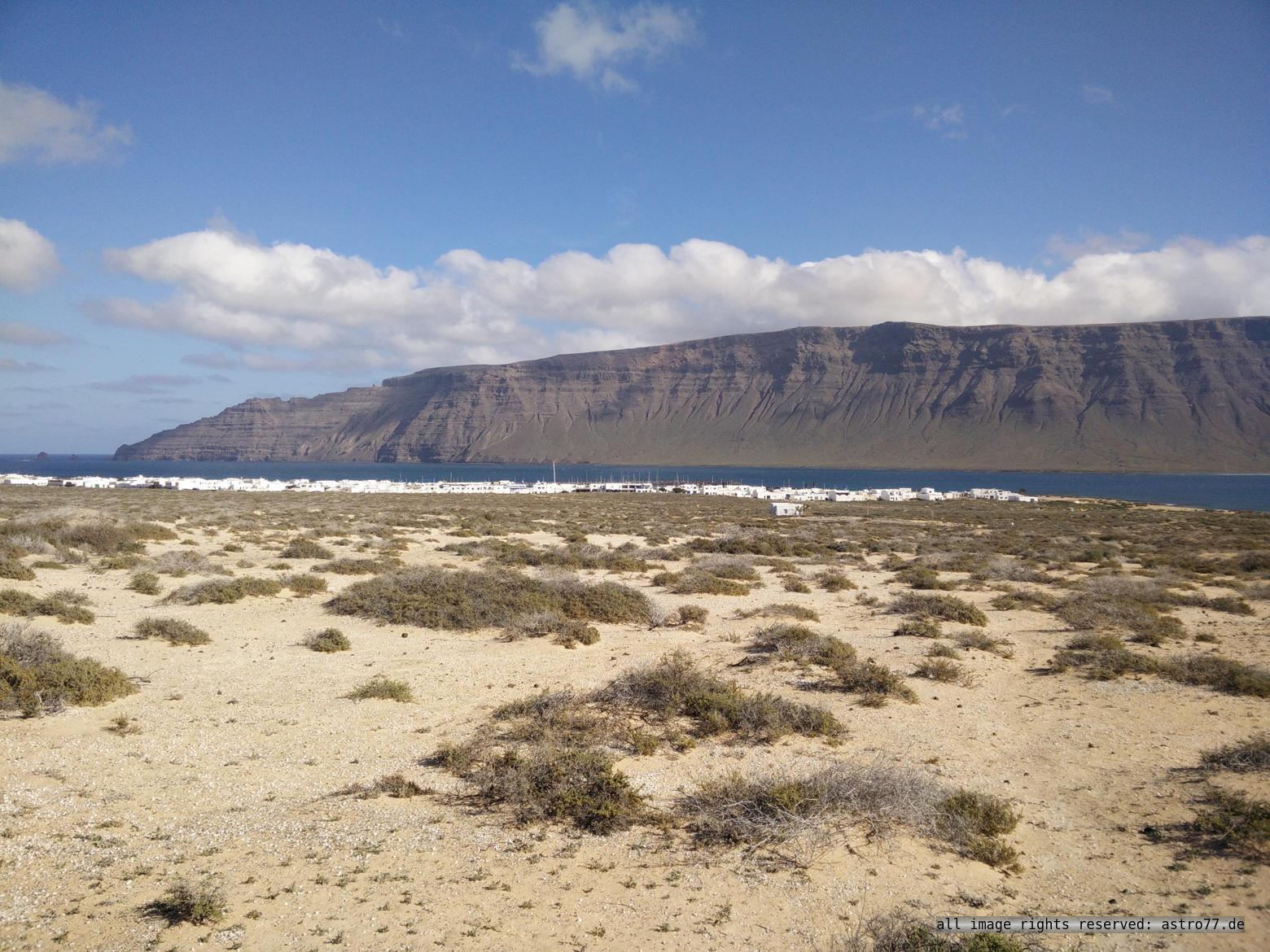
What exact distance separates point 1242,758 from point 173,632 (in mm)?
15360

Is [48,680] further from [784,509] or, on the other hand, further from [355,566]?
[784,509]

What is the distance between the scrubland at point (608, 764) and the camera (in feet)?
17.1

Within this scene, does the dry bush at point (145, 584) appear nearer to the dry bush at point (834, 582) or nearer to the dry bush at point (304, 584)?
the dry bush at point (304, 584)

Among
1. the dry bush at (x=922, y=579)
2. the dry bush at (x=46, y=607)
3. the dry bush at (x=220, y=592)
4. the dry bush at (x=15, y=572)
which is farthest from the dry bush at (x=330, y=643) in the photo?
the dry bush at (x=922, y=579)

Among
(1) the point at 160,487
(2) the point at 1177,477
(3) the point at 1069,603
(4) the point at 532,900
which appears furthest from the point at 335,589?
(2) the point at 1177,477

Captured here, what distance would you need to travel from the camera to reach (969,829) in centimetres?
619

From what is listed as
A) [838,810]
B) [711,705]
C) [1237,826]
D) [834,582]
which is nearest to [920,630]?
[834,582]

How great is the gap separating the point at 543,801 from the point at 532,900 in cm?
132

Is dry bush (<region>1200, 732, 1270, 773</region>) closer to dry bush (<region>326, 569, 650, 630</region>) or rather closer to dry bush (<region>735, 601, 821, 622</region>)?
dry bush (<region>735, 601, 821, 622</region>)

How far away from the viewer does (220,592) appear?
16.2 m

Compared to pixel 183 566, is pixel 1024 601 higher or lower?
lower

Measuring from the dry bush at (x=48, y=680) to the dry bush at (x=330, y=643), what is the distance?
9.32 feet

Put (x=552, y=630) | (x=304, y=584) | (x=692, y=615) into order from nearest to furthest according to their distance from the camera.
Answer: (x=552, y=630) → (x=692, y=615) → (x=304, y=584)

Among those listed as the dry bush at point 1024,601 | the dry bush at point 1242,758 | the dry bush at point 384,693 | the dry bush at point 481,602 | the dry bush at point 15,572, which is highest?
the dry bush at point 15,572
